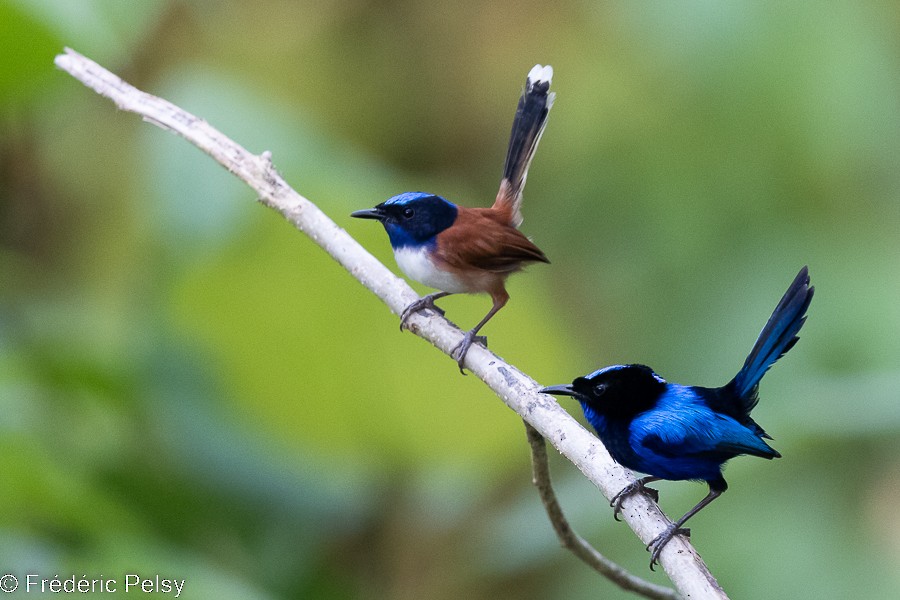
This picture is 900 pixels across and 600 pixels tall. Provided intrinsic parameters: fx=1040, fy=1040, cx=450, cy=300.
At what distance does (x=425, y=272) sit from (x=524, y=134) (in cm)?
38

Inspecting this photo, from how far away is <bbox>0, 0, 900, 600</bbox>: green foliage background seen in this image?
9.45 ft

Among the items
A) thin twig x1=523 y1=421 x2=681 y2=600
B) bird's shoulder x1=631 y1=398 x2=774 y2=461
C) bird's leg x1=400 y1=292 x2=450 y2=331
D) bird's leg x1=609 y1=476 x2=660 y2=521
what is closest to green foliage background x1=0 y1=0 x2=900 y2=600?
bird's leg x1=400 y1=292 x2=450 y2=331

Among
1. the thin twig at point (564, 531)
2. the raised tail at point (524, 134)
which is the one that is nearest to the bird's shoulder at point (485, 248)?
the raised tail at point (524, 134)

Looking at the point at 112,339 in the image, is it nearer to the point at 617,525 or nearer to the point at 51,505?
the point at 51,505

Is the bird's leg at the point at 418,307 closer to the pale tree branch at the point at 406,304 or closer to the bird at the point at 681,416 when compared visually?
the pale tree branch at the point at 406,304

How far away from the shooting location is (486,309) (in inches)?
112

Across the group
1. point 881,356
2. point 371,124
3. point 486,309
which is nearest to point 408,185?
point 486,309

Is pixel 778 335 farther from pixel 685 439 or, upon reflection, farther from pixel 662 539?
pixel 662 539

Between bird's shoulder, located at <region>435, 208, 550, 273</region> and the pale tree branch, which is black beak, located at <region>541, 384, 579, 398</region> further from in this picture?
bird's shoulder, located at <region>435, 208, 550, 273</region>

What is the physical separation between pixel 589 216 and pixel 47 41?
201cm

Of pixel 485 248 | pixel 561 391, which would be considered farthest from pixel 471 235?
pixel 561 391

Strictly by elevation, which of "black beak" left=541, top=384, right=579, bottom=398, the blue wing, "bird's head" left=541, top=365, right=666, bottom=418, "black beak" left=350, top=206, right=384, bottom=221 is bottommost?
the blue wing

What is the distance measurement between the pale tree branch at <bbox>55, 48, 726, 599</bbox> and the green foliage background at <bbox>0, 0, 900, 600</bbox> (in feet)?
2.03

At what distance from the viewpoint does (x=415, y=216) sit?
7.17 feet
